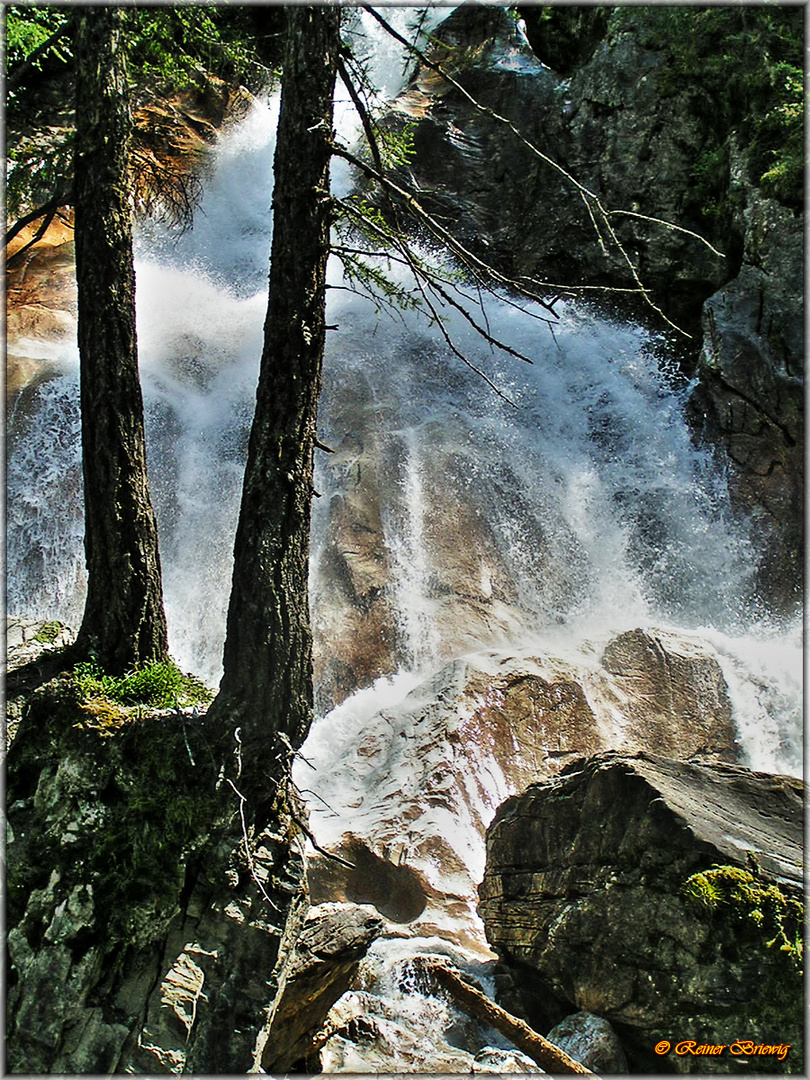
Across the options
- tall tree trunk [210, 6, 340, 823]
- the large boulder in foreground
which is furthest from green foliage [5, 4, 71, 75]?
the large boulder in foreground

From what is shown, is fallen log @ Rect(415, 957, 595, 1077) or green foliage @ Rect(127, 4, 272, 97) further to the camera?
green foliage @ Rect(127, 4, 272, 97)

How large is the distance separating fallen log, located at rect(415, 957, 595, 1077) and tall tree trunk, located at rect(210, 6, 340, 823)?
194 cm

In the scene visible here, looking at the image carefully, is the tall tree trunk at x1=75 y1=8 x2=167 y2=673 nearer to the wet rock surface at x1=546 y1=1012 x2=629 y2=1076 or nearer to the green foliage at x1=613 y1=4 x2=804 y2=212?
the wet rock surface at x1=546 y1=1012 x2=629 y2=1076

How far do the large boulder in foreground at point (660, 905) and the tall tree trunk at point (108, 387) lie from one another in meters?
2.72

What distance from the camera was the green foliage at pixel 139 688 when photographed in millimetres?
4367

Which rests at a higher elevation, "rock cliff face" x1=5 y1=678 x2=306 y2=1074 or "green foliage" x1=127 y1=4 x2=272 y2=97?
"green foliage" x1=127 y1=4 x2=272 y2=97

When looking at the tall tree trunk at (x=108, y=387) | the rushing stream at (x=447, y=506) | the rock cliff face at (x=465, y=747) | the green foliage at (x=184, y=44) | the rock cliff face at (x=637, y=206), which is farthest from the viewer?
the rock cliff face at (x=637, y=206)

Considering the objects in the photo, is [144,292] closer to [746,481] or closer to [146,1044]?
[746,481]

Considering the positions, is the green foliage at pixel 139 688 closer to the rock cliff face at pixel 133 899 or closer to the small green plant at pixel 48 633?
the rock cliff face at pixel 133 899

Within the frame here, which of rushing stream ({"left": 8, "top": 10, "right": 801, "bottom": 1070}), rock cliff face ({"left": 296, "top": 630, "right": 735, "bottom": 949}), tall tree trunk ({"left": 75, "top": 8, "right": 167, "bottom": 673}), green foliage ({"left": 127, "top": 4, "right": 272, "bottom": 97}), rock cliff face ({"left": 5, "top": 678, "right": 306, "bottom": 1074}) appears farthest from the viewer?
rushing stream ({"left": 8, "top": 10, "right": 801, "bottom": 1070})

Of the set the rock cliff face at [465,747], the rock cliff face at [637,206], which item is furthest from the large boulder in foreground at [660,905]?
the rock cliff face at [637,206]

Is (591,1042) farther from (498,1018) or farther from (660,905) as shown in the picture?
(660,905)

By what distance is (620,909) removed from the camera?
5.12 meters

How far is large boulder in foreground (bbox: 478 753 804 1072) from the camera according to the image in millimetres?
4754
